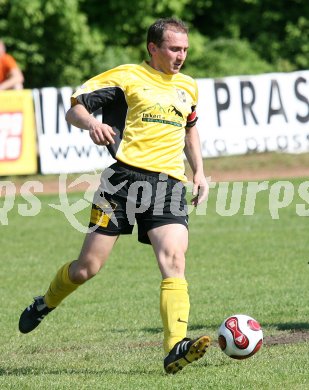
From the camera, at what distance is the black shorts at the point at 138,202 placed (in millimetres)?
6445

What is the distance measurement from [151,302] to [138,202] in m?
3.02

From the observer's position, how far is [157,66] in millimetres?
6535

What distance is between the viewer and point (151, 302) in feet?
30.6

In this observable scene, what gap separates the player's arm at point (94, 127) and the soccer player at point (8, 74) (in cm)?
1086

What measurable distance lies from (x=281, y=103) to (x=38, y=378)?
1263 centimetres

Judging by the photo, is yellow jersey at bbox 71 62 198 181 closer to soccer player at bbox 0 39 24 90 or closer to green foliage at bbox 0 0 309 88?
soccer player at bbox 0 39 24 90

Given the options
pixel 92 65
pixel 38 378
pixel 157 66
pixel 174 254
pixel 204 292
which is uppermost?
pixel 157 66

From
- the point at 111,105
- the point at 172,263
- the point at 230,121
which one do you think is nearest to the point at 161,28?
the point at 111,105

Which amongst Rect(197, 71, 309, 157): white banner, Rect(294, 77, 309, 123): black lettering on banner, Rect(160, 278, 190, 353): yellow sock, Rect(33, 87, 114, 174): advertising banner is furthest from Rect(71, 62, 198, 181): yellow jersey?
Rect(294, 77, 309, 123): black lettering on banner

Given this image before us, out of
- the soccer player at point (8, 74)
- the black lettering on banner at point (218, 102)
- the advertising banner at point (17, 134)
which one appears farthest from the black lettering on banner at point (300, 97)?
the soccer player at point (8, 74)

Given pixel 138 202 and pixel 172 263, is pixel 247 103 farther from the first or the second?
pixel 172 263

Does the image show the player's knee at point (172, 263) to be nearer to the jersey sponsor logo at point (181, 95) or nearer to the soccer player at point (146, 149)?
the soccer player at point (146, 149)

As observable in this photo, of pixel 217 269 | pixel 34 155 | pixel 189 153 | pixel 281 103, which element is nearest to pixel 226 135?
pixel 281 103

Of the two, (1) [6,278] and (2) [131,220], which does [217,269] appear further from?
(2) [131,220]
